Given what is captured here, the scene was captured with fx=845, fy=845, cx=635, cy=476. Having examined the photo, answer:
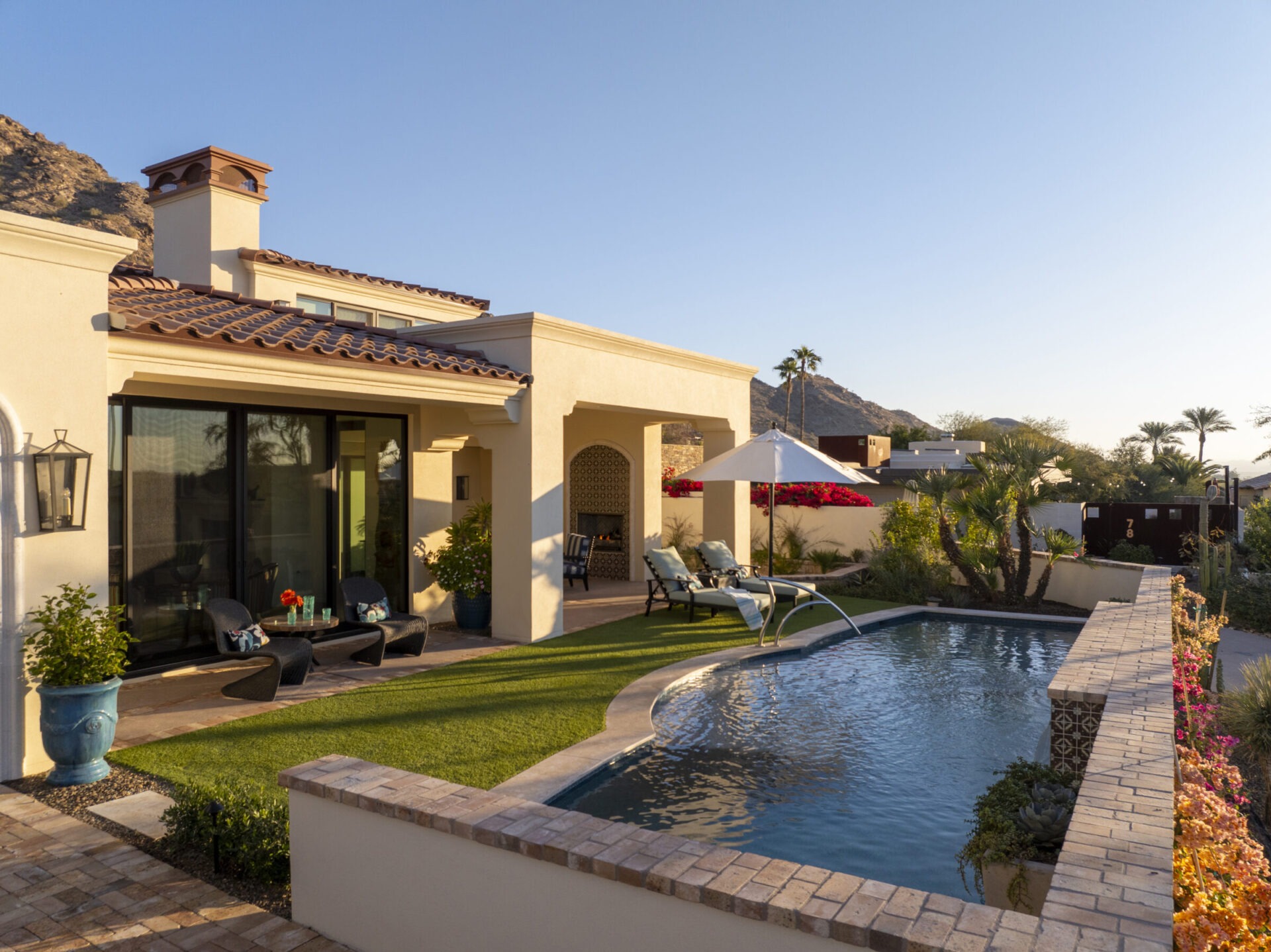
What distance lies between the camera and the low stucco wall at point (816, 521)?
19.7 meters

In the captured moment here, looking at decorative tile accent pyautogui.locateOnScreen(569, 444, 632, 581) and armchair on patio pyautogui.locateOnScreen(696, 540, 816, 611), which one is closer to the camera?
armchair on patio pyautogui.locateOnScreen(696, 540, 816, 611)

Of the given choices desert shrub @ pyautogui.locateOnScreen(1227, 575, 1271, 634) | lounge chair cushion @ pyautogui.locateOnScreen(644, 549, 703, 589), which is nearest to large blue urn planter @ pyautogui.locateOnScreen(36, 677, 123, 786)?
lounge chair cushion @ pyautogui.locateOnScreen(644, 549, 703, 589)

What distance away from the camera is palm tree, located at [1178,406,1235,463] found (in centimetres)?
6450

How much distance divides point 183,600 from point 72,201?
3522 cm

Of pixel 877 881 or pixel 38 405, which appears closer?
pixel 877 881

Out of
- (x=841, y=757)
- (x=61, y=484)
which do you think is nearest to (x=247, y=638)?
(x=61, y=484)

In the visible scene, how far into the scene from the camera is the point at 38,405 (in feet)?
21.9

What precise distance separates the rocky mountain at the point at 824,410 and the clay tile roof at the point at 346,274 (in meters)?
65.5

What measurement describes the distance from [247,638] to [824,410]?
89111 mm

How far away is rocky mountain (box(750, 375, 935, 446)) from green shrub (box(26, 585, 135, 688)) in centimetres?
7800

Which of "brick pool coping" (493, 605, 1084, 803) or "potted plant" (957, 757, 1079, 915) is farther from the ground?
"potted plant" (957, 757, 1079, 915)

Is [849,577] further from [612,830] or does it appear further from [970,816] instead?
[612,830]

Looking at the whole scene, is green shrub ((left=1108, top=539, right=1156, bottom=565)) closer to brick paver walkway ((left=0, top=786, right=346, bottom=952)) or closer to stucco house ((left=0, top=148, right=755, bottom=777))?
stucco house ((left=0, top=148, right=755, bottom=777))

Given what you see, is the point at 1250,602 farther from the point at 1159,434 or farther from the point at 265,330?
the point at 1159,434
